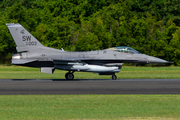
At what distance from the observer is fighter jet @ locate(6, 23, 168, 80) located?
79.3ft

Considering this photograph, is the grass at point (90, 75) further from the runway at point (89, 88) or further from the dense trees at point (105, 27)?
the dense trees at point (105, 27)

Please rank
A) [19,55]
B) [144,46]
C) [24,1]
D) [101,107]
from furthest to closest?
[24,1], [144,46], [19,55], [101,107]

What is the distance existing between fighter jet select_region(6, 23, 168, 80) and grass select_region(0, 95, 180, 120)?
36.9 ft

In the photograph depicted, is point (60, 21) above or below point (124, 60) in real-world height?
above

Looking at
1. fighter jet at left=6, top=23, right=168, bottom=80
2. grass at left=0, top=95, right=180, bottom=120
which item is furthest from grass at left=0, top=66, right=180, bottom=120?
fighter jet at left=6, top=23, right=168, bottom=80

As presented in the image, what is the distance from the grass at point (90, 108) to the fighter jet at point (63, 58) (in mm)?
11247

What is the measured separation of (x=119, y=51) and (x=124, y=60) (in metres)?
0.85

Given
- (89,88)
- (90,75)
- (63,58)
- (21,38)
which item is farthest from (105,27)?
(89,88)

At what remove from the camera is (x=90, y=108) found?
35.3ft

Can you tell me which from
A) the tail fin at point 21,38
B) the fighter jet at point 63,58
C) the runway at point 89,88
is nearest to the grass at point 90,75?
the fighter jet at point 63,58

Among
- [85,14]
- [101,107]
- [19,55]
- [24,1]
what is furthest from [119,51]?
[24,1]

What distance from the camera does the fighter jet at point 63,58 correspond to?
24172 millimetres

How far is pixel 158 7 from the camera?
244ft

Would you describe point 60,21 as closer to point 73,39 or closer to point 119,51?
point 73,39
